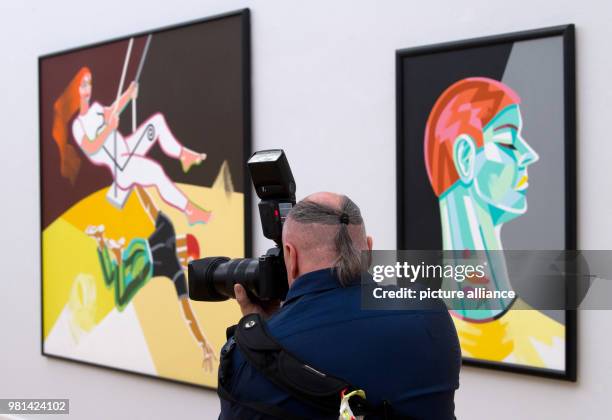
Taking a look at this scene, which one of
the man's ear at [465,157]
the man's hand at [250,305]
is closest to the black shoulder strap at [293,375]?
the man's hand at [250,305]

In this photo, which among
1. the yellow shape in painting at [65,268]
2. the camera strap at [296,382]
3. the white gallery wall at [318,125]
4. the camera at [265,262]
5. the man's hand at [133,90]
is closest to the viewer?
the camera strap at [296,382]

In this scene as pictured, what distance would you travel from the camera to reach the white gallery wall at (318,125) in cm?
205

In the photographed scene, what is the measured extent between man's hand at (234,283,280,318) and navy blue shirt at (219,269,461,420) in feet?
0.75

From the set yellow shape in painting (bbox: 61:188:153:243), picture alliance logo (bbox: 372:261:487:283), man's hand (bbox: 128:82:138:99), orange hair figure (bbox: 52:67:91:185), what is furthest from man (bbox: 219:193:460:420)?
orange hair figure (bbox: 52:67:91:185)

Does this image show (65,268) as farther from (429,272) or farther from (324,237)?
(324,237)

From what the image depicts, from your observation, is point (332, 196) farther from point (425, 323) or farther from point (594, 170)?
point (594, 170)

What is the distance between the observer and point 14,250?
388cm

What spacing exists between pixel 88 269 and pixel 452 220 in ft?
6.41

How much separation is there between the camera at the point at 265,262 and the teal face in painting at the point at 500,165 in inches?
33.9

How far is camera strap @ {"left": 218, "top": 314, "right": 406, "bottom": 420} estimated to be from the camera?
1213 mm

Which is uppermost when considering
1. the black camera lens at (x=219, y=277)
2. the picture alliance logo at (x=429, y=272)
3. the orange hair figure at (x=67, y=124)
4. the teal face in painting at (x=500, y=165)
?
the orange hair figure at (x=67, y=124)

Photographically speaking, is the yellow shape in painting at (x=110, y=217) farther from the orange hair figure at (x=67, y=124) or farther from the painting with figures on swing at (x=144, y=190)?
the orange hair figure at (x=67, y=124)

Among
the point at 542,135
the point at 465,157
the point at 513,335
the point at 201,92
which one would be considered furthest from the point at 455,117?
the point at 201,92

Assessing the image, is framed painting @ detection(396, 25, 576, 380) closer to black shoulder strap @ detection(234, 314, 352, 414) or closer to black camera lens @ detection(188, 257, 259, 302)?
black camera lens @ detection(188, 257, 259, 302)
